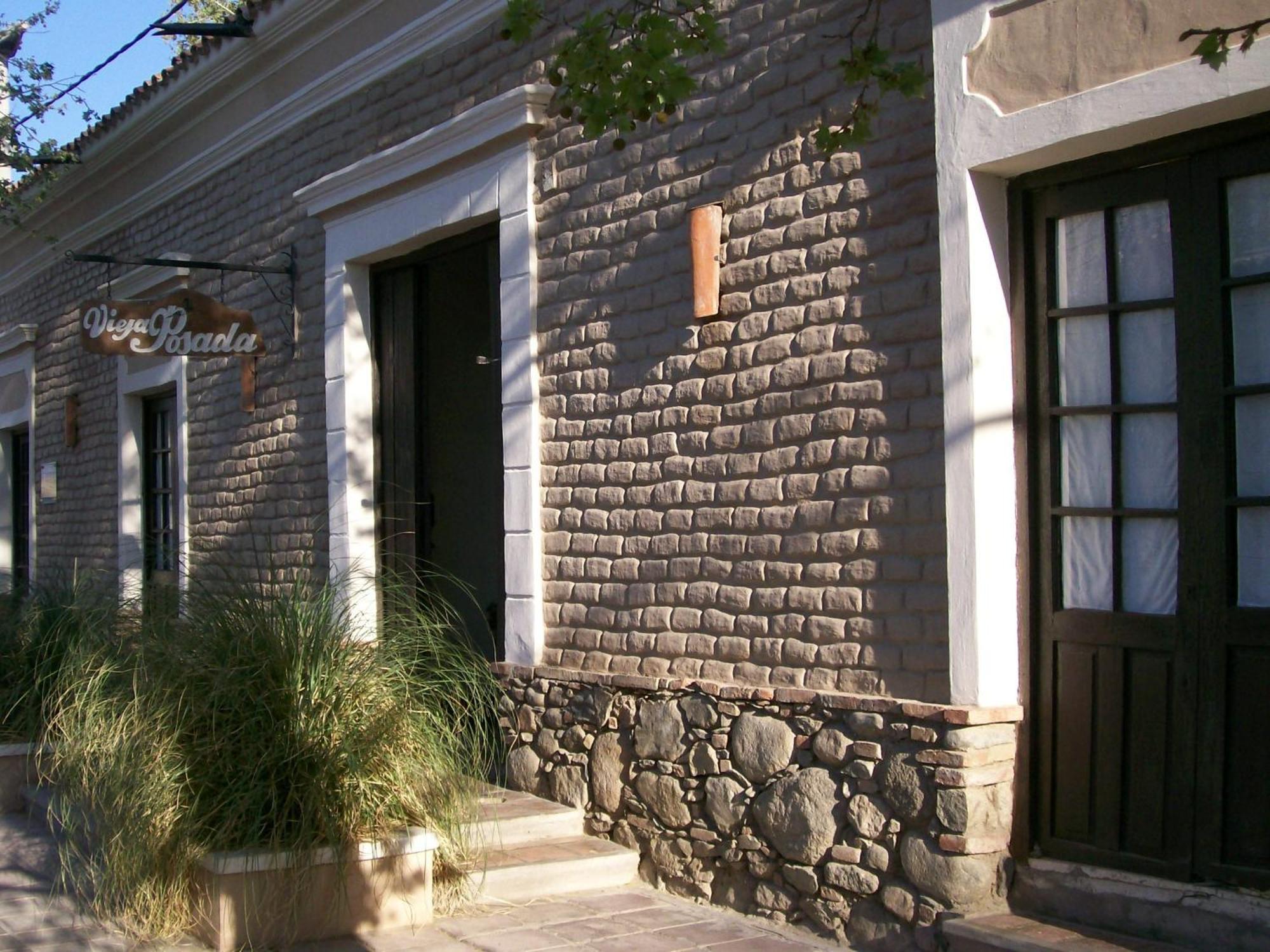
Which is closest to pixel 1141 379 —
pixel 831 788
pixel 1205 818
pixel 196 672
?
pixel 1205 818

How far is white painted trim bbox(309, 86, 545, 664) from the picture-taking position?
663 centimetres

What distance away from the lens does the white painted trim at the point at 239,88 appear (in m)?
7.57

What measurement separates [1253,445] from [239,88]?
7.50m

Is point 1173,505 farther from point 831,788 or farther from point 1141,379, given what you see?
point 831,788

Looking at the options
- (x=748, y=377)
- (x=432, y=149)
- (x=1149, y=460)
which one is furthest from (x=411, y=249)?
(x=1149, y=460)

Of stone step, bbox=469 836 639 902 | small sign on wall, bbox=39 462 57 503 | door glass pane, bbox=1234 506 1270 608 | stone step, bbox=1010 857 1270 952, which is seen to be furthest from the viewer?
small sign on wall, bbox=39 462 57 503

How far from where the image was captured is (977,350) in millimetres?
4508

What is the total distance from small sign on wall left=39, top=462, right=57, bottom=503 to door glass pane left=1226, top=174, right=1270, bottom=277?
37.3 ft

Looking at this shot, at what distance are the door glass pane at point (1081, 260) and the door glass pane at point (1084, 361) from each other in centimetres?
7

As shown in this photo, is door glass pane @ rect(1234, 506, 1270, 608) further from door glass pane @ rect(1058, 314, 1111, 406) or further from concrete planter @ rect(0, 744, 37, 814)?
concrete planter @ rect(0, 744, 37, 814)

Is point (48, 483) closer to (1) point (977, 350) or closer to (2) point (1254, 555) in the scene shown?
(1) point (977, 350)

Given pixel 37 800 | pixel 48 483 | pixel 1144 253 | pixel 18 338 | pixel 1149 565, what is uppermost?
pixel 18 338

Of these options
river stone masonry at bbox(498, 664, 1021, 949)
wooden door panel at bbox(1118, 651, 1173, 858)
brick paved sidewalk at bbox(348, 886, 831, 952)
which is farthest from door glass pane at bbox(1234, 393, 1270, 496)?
brick paved sidewalk at bbox(348, 886, 831, 952)

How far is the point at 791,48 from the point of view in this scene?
206 inches
